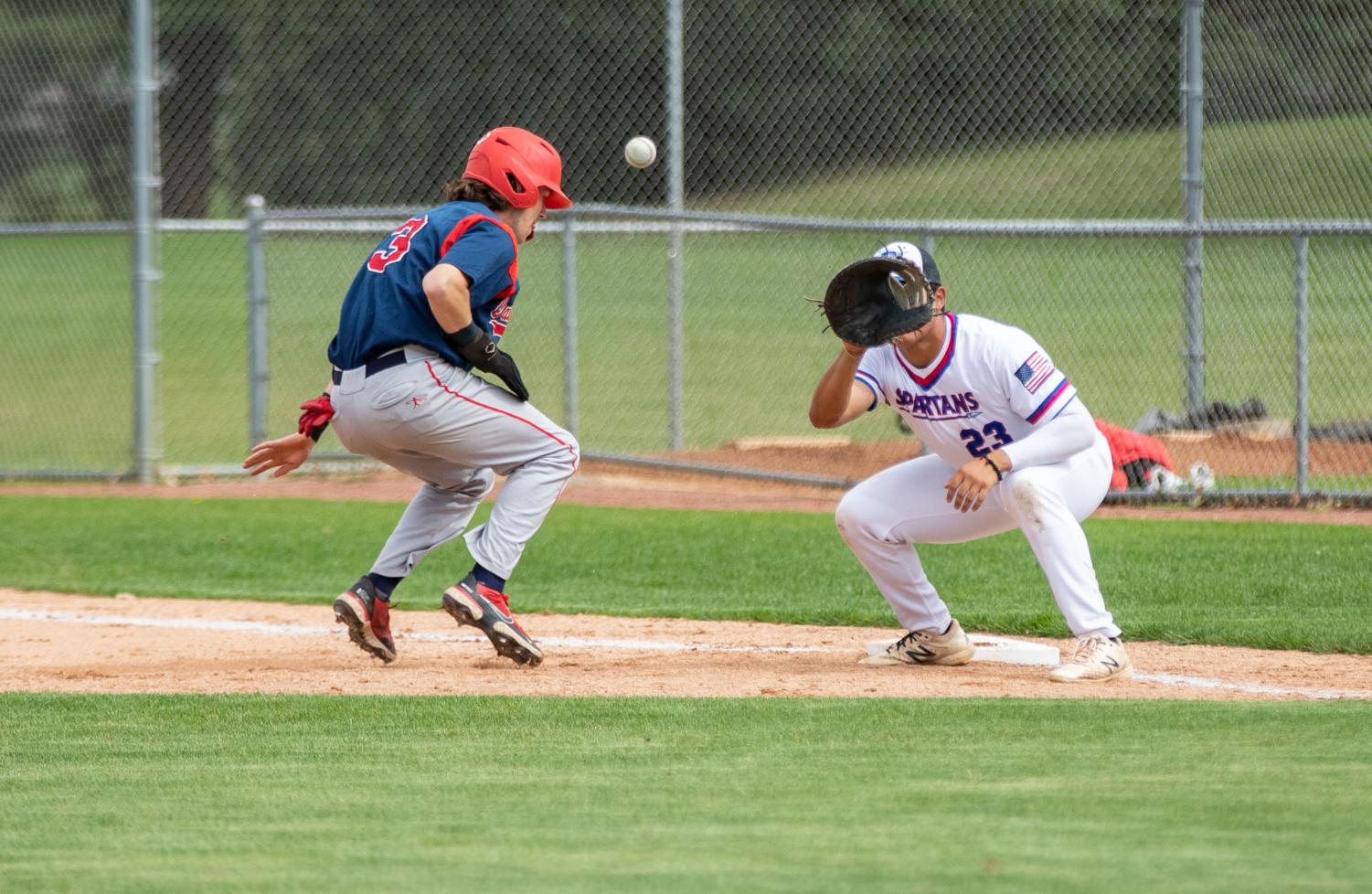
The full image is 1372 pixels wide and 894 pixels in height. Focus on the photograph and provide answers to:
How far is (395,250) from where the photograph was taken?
5.84 meters

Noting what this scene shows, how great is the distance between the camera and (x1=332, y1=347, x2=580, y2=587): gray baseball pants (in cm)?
578

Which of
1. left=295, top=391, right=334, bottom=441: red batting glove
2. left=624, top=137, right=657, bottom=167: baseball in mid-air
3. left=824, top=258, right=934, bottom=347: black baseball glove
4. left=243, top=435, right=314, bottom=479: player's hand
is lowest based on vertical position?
left=243, top=435, right=314, bottom=479: player's hand

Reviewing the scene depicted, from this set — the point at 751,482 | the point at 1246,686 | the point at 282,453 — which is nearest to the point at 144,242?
the point at 751,482

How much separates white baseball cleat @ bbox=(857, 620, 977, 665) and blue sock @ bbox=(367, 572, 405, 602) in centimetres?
174

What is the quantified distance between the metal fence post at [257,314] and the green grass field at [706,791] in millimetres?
6303

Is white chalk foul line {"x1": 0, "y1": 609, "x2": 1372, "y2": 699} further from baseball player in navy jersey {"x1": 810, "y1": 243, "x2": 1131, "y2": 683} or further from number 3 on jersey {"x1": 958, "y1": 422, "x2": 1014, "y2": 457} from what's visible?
number 3 on jersey {"x1": 958, "y1": 422, "x2": 1014, "y2": 457}

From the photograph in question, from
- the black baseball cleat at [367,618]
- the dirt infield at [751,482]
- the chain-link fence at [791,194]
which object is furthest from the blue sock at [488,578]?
the dirt infield at [751,482]

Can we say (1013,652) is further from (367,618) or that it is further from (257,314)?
(257,314)

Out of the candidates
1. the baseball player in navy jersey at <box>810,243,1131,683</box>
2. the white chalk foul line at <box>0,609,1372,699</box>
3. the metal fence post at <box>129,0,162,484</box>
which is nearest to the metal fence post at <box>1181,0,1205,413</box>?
the white chalk foul line at <box>0,609,1372,699</box>

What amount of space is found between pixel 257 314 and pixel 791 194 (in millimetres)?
4543

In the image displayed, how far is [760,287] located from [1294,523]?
8304mm

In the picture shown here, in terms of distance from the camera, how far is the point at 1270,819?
3.55 metres

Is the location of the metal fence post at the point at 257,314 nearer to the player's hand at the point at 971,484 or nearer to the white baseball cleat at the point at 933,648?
the white baseball cleat at the point at 933,648

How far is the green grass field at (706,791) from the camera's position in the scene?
3.26 metres
